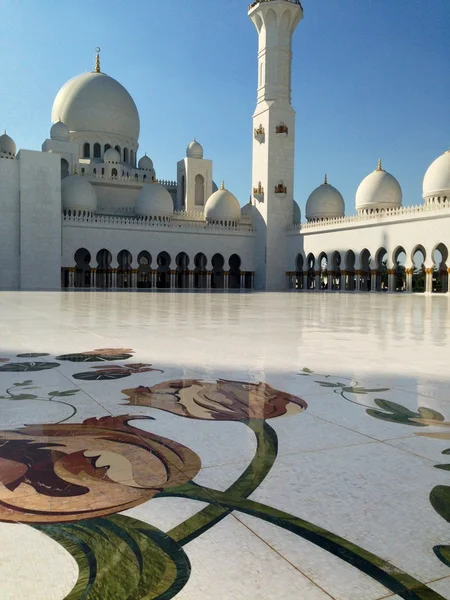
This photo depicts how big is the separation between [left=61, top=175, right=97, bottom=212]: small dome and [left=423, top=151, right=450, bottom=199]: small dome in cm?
1518

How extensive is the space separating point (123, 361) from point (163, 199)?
24.8 m

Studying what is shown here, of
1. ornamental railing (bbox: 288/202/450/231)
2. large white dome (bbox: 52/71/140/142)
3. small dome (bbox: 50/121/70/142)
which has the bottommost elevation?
ornamental railing (bbox: 288/202/450/231)

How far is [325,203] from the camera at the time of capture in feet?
90.4

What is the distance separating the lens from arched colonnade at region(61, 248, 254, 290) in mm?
26312

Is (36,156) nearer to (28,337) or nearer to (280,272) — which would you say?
(280,272)

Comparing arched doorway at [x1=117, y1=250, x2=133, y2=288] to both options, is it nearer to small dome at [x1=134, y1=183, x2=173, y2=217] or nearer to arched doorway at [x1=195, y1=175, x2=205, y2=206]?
small dome at [x1=134, y1=183, x2=173, y2=217]

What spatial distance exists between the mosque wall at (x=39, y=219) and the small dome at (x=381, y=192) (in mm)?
13809

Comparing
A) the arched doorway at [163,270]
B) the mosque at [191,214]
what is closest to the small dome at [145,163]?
the mosque at [191,214]

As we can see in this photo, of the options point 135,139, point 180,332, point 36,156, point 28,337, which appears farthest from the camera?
point 135,139

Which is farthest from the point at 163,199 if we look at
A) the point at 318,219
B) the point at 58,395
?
the point at 58,395

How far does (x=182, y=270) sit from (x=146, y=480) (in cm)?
2685

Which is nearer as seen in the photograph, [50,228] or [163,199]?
[50,228]

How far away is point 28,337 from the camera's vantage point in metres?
4.27

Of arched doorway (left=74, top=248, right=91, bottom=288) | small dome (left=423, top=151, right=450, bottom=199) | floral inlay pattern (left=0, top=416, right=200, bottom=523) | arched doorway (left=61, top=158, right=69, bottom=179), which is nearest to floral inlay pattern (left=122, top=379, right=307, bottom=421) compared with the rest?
floral inlay pattern (left=0, top=416, right=200, bottom=523)
